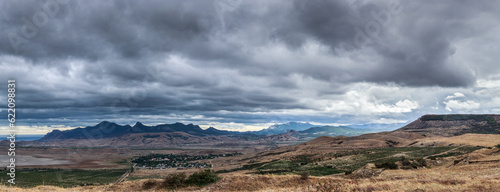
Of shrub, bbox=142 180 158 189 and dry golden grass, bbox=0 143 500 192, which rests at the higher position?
dry golden grass, bbox=0 143 500 192

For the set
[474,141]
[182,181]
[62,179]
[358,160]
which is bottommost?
[62,179]

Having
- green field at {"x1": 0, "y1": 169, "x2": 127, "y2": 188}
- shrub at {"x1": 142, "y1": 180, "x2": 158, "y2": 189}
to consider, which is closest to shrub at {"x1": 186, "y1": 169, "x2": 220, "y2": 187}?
shrub at {"x1": 142, "y1": 180, "x2": 158, "y2": 189}

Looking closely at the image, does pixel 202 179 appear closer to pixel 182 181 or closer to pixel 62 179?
pixel 182 181

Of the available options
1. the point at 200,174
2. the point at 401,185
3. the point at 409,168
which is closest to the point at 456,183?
the point at 401,185

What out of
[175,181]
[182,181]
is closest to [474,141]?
[182,181]

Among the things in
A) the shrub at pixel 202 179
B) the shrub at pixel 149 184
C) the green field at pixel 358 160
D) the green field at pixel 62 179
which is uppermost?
the shrub at pixel 202 179

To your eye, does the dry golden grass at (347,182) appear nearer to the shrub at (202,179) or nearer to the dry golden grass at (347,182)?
the dry golden grass at (347,182)

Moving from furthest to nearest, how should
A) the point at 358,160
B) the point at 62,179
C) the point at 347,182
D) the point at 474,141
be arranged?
the point at 62,179
the point at 474,141
the point at 358,160
the point at 347,182

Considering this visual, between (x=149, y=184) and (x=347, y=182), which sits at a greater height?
(x=347, y=182)

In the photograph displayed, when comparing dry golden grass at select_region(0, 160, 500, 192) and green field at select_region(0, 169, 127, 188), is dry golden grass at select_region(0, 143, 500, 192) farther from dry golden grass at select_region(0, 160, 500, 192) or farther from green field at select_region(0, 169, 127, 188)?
green field at select_region(0, 169, 127, 188)

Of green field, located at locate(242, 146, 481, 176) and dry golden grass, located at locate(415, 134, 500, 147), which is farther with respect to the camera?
dry golden grass, located at locate(415, 134, 500, 147)

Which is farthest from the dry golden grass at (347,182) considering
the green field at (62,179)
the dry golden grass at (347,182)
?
the green field at (62,179)

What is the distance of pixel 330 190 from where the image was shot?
2166cm

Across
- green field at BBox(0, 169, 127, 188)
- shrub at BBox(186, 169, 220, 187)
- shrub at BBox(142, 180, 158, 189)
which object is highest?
shrub at BBox(186, 169, 220, 187)
